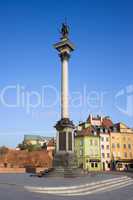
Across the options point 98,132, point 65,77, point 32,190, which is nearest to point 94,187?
point 32,190

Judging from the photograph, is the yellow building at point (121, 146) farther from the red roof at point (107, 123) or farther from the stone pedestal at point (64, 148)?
the stone pedestal at point (64, 148)

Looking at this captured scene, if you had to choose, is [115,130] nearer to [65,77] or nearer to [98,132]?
[98,132]

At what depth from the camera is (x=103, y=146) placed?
250 ft

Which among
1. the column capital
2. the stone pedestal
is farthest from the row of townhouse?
the column capital

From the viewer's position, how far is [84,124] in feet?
268

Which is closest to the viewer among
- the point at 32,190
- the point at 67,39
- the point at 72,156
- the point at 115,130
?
the point at 32,190

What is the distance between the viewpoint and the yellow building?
76.3 metres

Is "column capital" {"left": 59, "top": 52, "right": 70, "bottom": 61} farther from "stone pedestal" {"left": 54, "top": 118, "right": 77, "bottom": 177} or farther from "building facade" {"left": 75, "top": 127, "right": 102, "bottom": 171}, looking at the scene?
"building facade" {"left": 75, "top": 127, "right": 102, "bottom": 171}

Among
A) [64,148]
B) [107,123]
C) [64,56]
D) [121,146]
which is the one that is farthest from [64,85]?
[107,123]

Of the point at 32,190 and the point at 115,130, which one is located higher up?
the point at 115,130

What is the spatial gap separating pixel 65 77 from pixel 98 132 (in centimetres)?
4472

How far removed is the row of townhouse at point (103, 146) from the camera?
73.3 metres

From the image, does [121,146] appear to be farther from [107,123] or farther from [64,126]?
[64,126]

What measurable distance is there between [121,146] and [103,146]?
5828 millimetres
